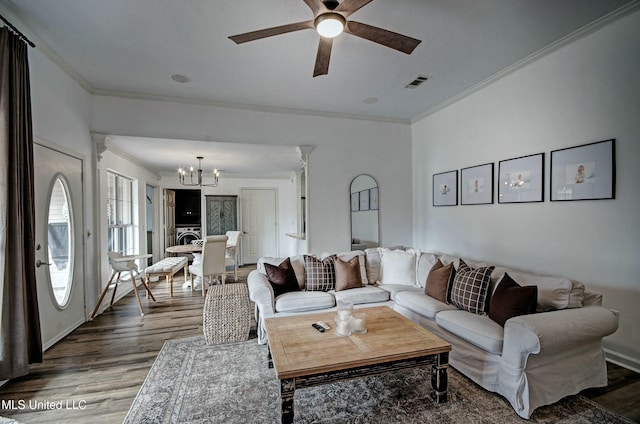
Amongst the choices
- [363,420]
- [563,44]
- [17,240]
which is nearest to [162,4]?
[17,240]

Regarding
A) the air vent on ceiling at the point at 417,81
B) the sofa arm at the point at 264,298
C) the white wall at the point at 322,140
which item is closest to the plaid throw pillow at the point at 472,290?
the sofa arm at the point at 264,298

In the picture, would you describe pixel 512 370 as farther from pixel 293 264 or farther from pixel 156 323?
pixel 156 323

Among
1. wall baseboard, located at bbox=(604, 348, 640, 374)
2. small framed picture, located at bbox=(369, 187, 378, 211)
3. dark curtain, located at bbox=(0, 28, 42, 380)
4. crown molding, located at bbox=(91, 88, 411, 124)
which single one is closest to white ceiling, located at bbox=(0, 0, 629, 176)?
crown molding, located at bbox=(91, 88, 411, 124)

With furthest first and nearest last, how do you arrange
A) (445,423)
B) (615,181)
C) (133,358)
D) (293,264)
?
(293,264) → (133,358) → (615,181) → (445,423)

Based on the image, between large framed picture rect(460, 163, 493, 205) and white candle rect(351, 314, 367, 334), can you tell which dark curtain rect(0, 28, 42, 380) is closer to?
white candle rect(351, 314, 367, 334)

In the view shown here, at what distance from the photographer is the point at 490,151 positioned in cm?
352

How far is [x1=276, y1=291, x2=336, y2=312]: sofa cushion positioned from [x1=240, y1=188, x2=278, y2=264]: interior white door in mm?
4908

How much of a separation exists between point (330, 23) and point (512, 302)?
235 centimetres

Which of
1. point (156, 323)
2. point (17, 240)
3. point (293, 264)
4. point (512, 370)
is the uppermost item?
point (17, 240)

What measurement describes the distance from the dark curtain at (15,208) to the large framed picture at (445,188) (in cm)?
455

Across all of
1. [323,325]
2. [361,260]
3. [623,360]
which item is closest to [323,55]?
[323,325]

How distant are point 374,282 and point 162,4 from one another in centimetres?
335

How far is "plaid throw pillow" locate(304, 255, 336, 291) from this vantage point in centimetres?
327

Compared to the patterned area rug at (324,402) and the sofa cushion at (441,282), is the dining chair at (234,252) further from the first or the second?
the sofa cushion at (441,282)
